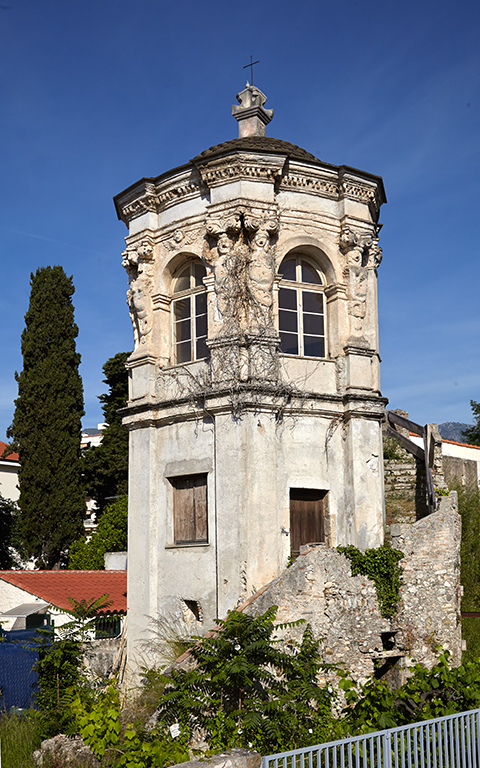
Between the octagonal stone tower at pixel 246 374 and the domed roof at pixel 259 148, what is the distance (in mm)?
48

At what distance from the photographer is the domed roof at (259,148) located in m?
13.9

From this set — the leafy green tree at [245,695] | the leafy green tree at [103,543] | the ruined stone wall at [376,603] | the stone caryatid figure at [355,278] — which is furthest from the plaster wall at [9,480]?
the leafy green tree at [245,695]

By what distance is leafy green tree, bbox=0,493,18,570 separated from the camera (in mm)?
34844

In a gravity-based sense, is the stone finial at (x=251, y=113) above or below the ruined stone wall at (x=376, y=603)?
above

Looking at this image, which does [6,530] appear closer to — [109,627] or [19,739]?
[109,627]

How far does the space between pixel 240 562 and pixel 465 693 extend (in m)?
5.32

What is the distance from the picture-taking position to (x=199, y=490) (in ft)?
46.0

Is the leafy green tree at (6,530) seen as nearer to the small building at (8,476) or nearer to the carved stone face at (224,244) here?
the small building at (8,476)

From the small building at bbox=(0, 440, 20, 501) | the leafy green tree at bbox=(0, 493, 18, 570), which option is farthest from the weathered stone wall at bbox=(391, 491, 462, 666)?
the small building at bbox=(0, 440, 20, 501)

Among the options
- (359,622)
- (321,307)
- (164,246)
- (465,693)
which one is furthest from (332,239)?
(465,693)

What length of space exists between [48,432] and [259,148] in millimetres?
19401

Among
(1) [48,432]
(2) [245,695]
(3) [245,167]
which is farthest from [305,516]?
(1) [48,432]

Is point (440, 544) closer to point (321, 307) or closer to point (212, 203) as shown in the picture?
point (321, 307)

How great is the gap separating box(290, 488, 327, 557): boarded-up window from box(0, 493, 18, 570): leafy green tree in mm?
24137
